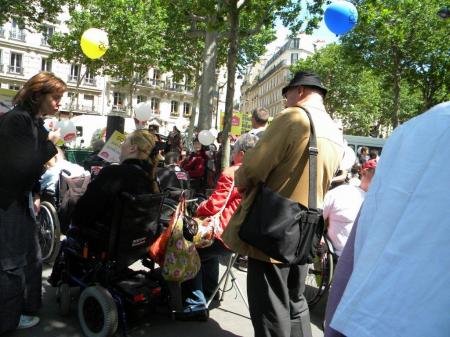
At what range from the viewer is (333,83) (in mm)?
48375

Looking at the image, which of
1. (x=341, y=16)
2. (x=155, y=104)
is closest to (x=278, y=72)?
(x=155, y=104)

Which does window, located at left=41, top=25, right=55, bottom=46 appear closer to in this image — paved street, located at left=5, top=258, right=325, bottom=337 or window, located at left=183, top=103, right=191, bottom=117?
paved street, located at left=5, top=258, right=325, bottom=337

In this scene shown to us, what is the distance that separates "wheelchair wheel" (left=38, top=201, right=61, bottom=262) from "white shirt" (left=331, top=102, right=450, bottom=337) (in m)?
4.66

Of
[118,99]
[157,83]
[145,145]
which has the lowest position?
[145,145]

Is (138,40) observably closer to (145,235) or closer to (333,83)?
(333,83)

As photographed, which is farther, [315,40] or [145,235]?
[315,40]

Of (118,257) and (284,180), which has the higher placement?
(284,180)

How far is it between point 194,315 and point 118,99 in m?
50.7

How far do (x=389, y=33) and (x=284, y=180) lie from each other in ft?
71.7

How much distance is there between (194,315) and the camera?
3.73 meters

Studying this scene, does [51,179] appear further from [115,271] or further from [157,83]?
[157,83]

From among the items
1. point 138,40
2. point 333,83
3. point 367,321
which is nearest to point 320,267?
point 367,321

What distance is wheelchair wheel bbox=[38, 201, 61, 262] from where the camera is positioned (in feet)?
16.3

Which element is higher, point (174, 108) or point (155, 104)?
point (155, 104)
